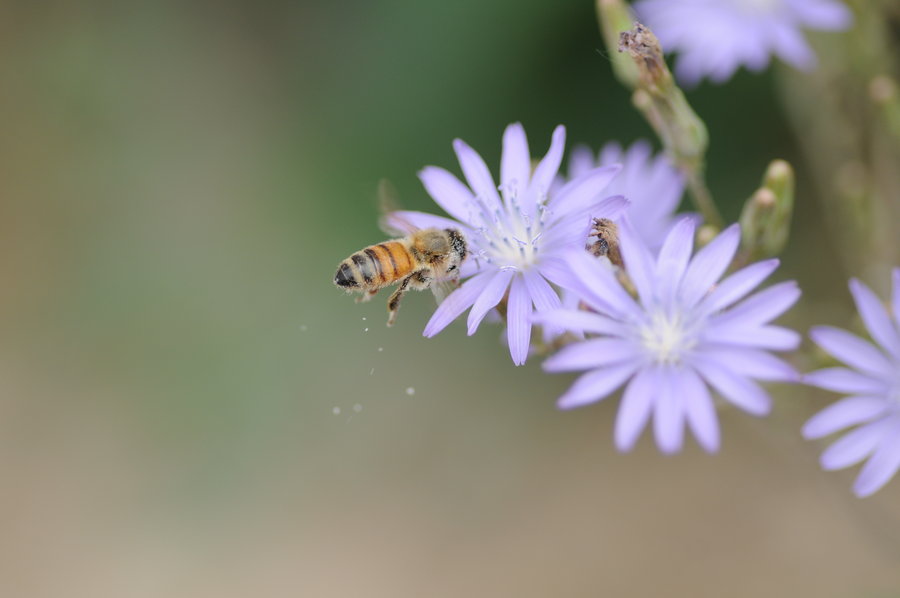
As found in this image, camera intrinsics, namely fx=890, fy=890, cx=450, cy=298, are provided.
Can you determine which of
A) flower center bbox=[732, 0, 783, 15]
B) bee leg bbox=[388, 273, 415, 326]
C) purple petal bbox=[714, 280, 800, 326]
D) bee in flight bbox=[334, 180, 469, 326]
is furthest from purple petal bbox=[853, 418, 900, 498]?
flower center bbox=[732, 0, 783, 15]

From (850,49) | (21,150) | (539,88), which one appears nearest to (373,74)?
(539,88)

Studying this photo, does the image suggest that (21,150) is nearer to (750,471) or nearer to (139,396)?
(139,396)

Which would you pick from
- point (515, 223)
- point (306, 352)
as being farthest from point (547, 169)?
point (306, 352)

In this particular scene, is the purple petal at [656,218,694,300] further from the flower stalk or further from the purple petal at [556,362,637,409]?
the flower stalk

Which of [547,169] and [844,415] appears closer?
[844,415]

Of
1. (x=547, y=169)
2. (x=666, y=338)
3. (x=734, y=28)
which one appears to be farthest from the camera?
(x=734, y=28)

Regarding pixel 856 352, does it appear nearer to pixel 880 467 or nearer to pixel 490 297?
pixel 880 467
